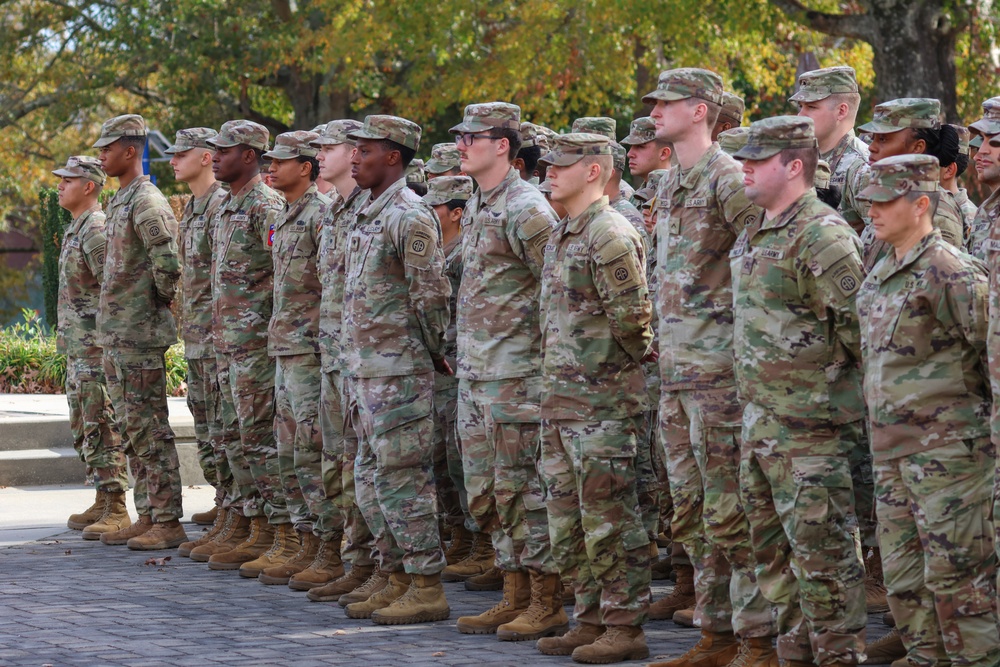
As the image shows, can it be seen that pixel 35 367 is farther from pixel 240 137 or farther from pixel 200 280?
pixel 240 137

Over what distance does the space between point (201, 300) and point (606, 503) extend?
13.5 ft

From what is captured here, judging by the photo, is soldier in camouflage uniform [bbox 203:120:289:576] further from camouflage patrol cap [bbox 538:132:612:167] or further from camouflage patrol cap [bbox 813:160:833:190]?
camouflage patrol cap [bbox 813:160:833:190]

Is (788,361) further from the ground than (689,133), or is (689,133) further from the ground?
(689,133)

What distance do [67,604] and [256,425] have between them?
5.28 feet

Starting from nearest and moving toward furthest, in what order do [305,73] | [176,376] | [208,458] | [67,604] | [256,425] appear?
1. [67,604]
2. [256,425]
3. [208,458]
4. [176,376]
5. [305,73]

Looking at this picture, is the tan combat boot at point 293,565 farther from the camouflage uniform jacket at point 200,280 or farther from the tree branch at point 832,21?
the tree branch at point 832,21

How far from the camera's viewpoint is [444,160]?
417 inches

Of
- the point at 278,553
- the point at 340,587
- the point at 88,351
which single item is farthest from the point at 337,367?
the point at 88,351

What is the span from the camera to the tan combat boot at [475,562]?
938 cm

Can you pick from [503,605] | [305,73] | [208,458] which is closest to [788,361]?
[503,605]

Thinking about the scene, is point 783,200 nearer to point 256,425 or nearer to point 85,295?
point 256,425

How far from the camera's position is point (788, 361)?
621 cm

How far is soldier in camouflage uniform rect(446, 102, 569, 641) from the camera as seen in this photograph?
7.66 m

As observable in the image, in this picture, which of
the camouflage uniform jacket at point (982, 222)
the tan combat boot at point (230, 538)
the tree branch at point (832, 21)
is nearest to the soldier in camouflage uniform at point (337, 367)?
the tan combat boot at point (230, 538)
